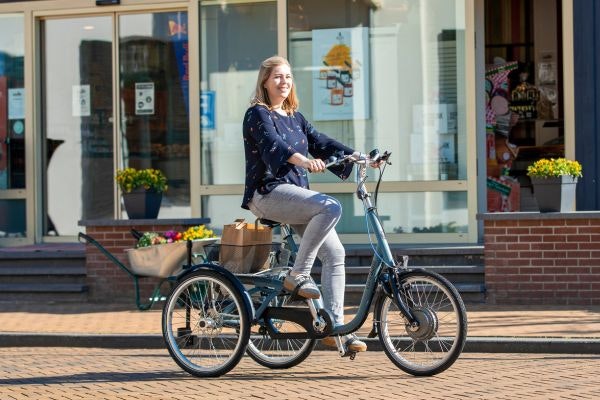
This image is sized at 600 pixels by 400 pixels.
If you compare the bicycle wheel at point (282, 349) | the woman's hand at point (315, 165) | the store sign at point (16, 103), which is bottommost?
the bicycle wheel at point (282, 349)

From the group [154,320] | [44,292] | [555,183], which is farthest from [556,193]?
[44,292]

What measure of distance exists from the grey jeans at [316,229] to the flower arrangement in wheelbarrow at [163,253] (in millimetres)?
2872

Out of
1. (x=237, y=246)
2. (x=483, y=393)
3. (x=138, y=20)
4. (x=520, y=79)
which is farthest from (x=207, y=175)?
(x=483, y=393)

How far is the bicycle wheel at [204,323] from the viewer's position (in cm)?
718

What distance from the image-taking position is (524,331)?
8922mm

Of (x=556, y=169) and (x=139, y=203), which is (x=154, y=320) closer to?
(x=139, y=203)

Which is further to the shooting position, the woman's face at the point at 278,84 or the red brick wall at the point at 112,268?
the red brick wall at the point at 112,268

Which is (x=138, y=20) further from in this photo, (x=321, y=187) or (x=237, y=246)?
(x=237, y=246)

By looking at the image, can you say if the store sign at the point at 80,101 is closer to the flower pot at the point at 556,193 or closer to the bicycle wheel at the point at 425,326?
the flower pot at the point at 556,193

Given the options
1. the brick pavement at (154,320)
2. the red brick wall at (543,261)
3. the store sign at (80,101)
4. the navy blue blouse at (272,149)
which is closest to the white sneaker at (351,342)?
the navy blue blouse at (272,149)

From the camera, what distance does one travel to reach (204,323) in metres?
7.32

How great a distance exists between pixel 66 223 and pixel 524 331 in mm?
6482

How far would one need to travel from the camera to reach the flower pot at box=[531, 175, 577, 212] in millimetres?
10828

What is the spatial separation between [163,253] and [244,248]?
9.65ft
